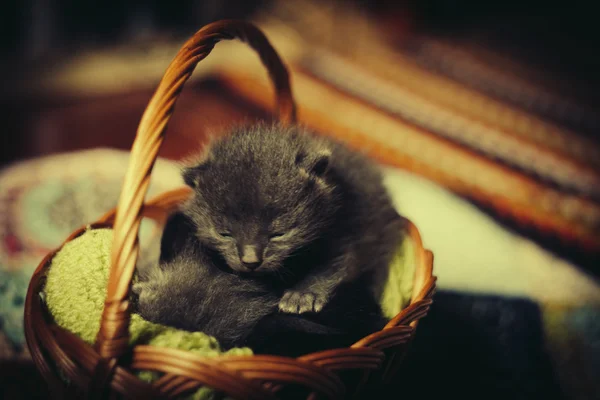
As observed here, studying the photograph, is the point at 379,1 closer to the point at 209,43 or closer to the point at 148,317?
the point at 209,43

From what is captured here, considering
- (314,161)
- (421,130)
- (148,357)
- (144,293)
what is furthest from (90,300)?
(421,130)

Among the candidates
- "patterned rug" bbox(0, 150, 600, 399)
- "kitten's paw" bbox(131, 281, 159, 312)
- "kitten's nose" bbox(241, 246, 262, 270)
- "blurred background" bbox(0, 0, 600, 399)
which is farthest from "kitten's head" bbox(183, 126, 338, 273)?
"patterned rug" bbox(0, 150, 600, 399)

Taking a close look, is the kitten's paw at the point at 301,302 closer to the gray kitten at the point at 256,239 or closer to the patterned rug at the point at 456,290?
the gray kitten at the point at 256,239

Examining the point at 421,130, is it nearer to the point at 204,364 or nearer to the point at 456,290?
the point at 456,290

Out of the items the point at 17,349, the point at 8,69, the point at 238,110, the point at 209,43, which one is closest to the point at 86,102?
the point at 8,69

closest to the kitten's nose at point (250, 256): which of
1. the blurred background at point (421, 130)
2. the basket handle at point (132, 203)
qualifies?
the basket handle at point (132, 203)

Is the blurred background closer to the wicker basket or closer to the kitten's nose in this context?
the wicker basket
